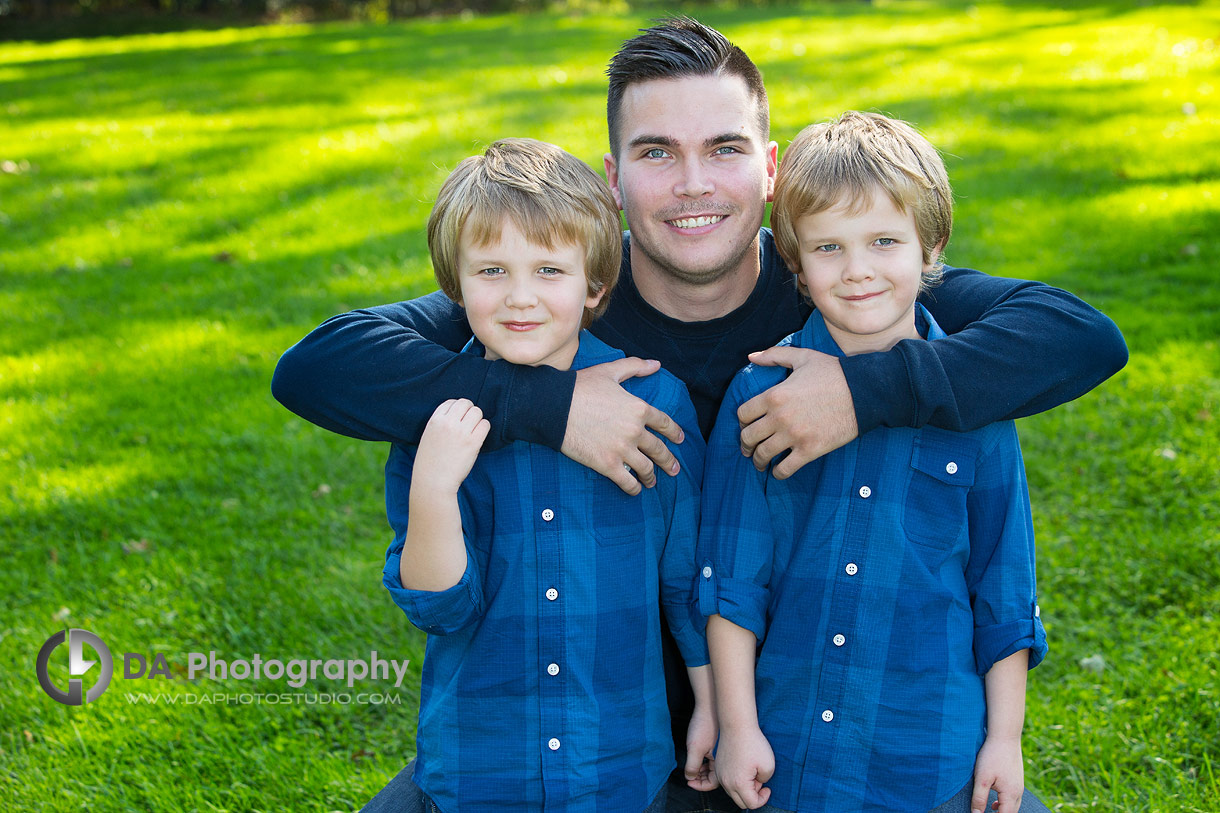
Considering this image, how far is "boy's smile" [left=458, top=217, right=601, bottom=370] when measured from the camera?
7.37 feet

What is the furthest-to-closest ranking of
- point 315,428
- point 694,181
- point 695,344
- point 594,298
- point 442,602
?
point 315,428 < point 695,344 < point 694,181 < point 594,298 < point 442,602

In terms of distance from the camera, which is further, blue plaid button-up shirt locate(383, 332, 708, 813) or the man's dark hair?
the man's dark hair

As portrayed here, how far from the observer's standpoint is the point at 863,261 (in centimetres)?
220

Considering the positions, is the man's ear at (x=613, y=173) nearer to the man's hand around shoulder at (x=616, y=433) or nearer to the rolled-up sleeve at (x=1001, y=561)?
the man's hand around shoulder at (x=616, y=433)

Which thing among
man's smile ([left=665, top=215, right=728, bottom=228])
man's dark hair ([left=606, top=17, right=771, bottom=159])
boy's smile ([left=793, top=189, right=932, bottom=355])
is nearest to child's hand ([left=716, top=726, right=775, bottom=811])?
boy's smile ([left=793, top=189, right=932, bottom=355])

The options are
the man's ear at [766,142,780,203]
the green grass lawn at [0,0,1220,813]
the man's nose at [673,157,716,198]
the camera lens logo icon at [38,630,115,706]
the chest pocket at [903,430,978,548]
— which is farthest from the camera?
the camera lens logo icon at [38,630,115,706]

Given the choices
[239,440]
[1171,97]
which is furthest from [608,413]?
[1171,97]

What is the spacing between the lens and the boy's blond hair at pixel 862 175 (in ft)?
7.24

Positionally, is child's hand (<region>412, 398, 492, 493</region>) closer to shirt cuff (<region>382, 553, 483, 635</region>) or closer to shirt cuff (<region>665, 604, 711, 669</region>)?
shirt cuff (<region>382, 553, 483, 635</region>)

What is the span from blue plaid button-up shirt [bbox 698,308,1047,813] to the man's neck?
76cm

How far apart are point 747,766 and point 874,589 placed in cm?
50

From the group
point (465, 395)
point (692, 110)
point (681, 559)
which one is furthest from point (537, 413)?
point (692, 110)

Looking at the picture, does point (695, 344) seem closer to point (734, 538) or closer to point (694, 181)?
point (694, 181)

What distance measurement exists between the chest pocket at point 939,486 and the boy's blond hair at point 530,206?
2.90ft
